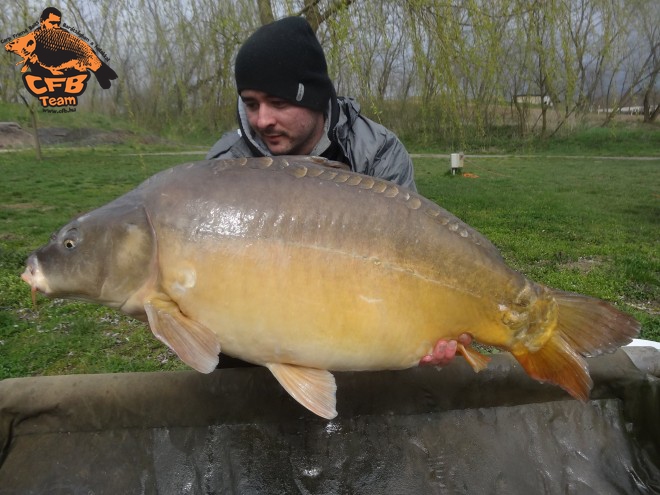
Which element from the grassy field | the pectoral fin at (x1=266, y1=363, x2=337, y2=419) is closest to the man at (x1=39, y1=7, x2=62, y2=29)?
the grassy field

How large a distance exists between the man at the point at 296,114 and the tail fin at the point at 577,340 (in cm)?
71

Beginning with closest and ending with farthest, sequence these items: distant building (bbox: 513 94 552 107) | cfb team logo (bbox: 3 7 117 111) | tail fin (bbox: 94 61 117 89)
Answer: tail fin (bbox: 94 61 117 89) < cfb team logo (bbox: 3 7 117 111) < distant building (bbox: 513 94 552 107)

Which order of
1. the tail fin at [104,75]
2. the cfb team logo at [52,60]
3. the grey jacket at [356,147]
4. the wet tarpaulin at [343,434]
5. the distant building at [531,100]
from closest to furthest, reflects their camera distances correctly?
the wet tarpaulin at [343,434] < the grey jacket at [356,147] < the tail fin at [104,75] < the cfb team logo at [52,60] < the distant building at [531,100]

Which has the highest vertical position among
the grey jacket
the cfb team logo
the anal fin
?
the cfb team logo

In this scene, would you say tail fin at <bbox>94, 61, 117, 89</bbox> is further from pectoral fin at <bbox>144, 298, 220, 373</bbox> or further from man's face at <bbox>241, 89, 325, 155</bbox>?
pectoral fin at <bbox>144, 298, 220, 373</bbox>

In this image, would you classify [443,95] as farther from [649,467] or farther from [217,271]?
[217,271]

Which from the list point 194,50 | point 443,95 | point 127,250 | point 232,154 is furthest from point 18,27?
point 127,250

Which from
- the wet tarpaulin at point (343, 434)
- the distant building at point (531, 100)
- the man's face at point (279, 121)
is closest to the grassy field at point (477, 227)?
the wet tarpaulin at point (343, 434)

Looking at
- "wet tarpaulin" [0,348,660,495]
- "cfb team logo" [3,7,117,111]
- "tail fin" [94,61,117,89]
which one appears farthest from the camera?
"cfb team logo" [3,7,117,111]

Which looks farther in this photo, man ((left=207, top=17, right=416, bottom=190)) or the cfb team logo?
the cfb team logo

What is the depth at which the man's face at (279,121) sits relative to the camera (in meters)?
1.55

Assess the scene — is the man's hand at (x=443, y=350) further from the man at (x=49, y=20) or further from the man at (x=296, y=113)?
the man at (x=49, y=20)

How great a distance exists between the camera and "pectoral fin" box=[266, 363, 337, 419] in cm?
108

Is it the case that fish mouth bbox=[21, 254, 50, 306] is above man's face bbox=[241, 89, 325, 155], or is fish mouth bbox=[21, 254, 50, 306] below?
below
